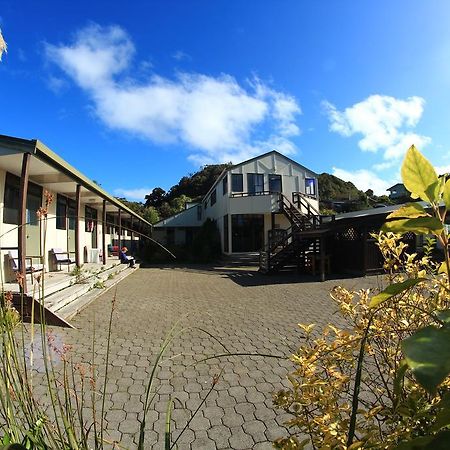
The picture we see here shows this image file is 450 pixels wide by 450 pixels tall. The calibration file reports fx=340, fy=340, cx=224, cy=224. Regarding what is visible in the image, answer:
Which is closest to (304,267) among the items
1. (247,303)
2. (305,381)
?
(247,303)

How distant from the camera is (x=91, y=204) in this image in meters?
19.7

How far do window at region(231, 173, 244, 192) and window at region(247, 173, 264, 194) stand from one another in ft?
1.80

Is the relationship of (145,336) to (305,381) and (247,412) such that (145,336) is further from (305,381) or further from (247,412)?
(305,381)

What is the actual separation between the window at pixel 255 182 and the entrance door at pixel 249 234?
6.87 ft

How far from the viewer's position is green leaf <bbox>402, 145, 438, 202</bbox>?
887mm

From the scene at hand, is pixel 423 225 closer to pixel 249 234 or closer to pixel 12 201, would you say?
pixel 12 201

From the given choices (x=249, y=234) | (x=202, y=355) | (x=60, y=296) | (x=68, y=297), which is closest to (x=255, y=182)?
(x=249, y=234)

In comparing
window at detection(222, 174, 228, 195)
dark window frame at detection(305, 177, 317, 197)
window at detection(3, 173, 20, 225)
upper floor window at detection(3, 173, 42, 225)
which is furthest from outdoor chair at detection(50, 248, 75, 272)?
dark window frame at detection(305, 177, 317, 197)

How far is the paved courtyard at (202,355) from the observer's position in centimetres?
321

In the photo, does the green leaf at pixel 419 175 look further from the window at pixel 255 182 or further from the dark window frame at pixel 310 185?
the dark window frame at pixel 310 185

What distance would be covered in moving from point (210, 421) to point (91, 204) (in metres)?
18.3

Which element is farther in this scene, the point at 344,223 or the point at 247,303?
the point at 344,223

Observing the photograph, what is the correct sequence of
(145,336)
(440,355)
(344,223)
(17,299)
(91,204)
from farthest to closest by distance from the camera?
(91,204) → (344,223) → (17,299) → (145,336) → (440,355)

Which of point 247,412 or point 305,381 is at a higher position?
point 305,381
